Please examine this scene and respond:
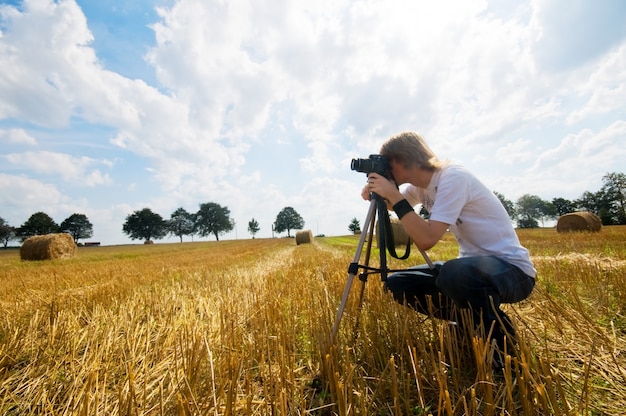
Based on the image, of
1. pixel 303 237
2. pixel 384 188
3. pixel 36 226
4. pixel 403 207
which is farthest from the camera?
pixel 36 226

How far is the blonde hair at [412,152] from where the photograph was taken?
114 inches

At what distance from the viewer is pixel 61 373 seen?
2.14 meters

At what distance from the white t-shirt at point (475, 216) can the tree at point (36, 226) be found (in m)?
112

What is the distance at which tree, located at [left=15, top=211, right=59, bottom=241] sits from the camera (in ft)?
284

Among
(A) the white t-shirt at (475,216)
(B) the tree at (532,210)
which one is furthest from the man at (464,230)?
(B) the tree at (532,210)

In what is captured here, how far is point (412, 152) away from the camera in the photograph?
2887 millimetres

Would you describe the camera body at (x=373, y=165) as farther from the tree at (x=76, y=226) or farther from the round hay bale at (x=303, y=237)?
the tree at (x=76, y=226)


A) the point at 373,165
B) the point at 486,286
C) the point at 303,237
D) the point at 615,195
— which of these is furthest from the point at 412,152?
the point at 615,195

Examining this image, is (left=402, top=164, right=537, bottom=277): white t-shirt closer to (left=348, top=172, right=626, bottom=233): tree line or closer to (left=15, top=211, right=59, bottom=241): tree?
(left=348, top=172, right=626, bottom=233): tree line

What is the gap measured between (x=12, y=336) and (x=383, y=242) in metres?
3.17

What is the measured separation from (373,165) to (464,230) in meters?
0.98

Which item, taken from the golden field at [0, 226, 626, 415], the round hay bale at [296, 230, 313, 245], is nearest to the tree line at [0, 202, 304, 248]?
the round hay bale at [296, 230, 313, 245]

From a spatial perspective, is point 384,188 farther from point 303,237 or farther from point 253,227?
point 253,227

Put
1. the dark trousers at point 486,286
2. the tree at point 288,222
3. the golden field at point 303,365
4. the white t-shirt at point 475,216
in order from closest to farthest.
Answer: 1. the golden field at point 303,365
2. the dark trousers at point 486,286
3. the white t-shirt at point 475,216
4. the tree at point 288,222
